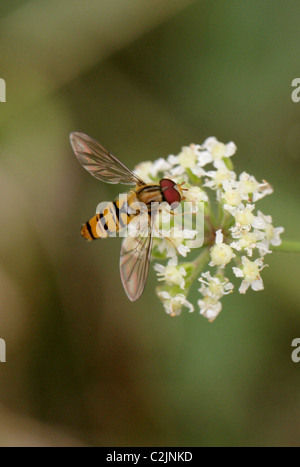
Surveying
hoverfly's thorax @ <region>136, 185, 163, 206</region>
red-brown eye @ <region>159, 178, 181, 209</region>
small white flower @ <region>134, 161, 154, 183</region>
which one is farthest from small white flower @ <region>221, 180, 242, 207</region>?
small white flower @ <region>134, 161, 154, 183</region>

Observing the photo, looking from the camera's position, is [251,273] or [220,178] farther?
[220,178]

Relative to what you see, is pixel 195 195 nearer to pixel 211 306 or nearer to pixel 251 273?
pixel 251 273

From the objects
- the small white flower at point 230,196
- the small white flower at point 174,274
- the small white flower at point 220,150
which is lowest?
the small white flower at point 174,274

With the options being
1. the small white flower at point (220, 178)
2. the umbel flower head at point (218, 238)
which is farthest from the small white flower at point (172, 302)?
the small white flower at point (220, 178)

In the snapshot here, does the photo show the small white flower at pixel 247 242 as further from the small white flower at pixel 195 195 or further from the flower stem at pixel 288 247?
the small white flower at pixel 195 195

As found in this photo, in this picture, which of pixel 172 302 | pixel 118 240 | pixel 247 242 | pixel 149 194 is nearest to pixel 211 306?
pixel 172 302

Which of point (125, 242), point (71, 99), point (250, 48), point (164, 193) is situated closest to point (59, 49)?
point (71, 99)

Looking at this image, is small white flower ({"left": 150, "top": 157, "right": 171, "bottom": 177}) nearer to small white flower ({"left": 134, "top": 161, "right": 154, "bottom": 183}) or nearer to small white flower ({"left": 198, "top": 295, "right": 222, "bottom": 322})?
small white flower ({"left": 134, "top": 161, "right": 154, "bottom": 183})

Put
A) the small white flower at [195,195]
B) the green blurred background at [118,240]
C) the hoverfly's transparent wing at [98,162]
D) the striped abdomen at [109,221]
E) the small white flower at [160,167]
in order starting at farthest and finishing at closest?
the green blurred background at [118,240] → the small white flower at [160,167] → the hoverfly's transparent wing at [98,162] → the small white flower at [195,195] → the striped abdomen at [109,221]
